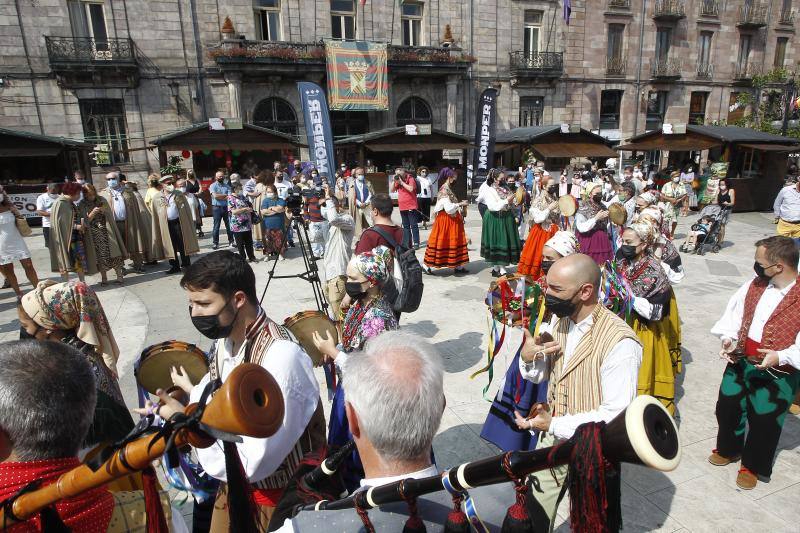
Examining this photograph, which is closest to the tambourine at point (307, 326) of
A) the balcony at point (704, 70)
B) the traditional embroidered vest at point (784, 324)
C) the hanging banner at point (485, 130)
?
the traditional embroidered vest at point (784, 324)

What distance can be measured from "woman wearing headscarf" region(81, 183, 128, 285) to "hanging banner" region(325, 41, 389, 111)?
14.9 metres

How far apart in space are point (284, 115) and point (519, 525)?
2309 cm

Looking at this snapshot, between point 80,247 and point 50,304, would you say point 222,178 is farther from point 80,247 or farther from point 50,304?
point 50,304

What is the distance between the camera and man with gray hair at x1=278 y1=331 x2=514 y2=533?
133 centimetres

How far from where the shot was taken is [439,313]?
682 centimetres

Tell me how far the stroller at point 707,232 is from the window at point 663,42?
69.9 feet

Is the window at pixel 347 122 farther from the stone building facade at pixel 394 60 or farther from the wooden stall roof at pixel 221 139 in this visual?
the wooden stall roof at pixel 221 139

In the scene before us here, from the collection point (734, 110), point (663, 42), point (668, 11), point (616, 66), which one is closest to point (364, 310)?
point (616, 66)

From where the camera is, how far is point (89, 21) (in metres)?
19.0

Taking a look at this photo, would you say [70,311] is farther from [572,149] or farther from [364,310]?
[572,149]

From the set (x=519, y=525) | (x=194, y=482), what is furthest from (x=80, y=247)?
(x=519, y=525)

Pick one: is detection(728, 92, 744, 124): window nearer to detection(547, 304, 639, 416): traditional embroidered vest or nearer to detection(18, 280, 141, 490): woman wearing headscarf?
detection(547, 304, 639, 416): traditional embroidered vest

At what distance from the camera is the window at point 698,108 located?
28.7m

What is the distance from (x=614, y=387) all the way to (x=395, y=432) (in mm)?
1325
